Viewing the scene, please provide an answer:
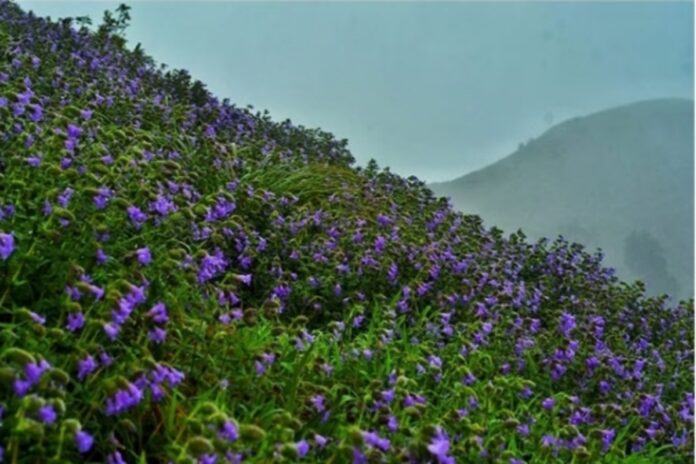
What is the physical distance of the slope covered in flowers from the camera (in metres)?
2.61

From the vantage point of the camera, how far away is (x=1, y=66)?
5410 mm

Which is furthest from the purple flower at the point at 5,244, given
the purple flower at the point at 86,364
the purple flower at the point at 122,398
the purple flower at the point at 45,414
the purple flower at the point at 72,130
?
the purple flower at the point at 72,130

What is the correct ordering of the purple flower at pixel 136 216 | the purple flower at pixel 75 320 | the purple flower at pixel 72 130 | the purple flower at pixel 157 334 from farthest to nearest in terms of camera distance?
the purple flower at pixel 72 130, the purple flower at pixel 136 216, the purple flower at pixel 157 334, the purple flower at pixel 75 320

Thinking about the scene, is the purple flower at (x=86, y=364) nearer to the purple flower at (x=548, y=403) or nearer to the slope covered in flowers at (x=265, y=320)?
the slope covered in flowers at (x=265, y=320)

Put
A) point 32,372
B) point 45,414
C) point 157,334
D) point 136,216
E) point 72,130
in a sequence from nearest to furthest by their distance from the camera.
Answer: point 45,414 → point 32,372 → point 157,334 → point 136,216 → point 72,130

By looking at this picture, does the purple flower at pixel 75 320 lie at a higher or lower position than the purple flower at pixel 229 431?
higher

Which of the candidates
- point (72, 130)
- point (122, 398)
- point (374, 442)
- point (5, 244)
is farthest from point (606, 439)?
point (72, 130)

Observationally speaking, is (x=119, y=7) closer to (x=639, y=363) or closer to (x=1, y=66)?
(x=1, y=66)

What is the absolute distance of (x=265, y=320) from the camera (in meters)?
4.05

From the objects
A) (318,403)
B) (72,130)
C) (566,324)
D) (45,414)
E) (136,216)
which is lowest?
(45,414)

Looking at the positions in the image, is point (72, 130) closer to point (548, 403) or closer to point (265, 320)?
point (265, 320)

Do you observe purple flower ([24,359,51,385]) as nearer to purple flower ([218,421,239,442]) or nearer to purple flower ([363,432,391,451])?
purple flower ([218,421,239,442])

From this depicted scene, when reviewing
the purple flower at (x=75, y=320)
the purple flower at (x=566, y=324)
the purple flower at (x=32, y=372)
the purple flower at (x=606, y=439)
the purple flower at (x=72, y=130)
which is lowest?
the purple flower at (x=32, y=372)

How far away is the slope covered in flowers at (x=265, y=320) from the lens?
2609 mm
